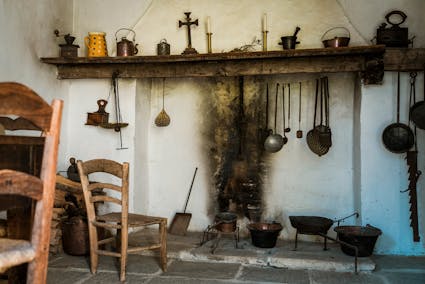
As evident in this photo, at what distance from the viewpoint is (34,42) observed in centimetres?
461

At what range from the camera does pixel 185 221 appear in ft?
17.2

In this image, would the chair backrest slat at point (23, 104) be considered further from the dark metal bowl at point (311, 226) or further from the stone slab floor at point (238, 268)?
the dark metal bowl at point (311, 226)

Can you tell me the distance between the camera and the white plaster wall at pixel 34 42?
4137 millimetres

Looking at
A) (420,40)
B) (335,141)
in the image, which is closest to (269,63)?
(335,141)

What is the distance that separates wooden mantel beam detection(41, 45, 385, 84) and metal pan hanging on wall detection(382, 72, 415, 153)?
0.45m

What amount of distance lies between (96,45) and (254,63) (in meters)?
1.84

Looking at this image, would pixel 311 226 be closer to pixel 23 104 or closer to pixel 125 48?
pixel 125 48

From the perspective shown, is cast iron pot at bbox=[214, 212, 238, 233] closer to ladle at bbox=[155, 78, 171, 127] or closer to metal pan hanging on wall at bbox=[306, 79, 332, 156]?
metal pan hanging on wall at bbox=[306, 79, 332, 156]

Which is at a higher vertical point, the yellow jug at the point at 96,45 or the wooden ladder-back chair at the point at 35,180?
the yellow jug at the point at 96,45

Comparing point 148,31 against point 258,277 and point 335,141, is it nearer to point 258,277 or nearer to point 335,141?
point 335,141

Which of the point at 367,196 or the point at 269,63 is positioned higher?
the point at 269,63

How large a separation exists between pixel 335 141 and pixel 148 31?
2.55 metres

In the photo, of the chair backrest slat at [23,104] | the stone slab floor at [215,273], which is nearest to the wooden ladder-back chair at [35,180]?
the chair backrest slat at [23,104]

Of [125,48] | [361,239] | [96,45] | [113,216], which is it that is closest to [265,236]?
[361,239]
